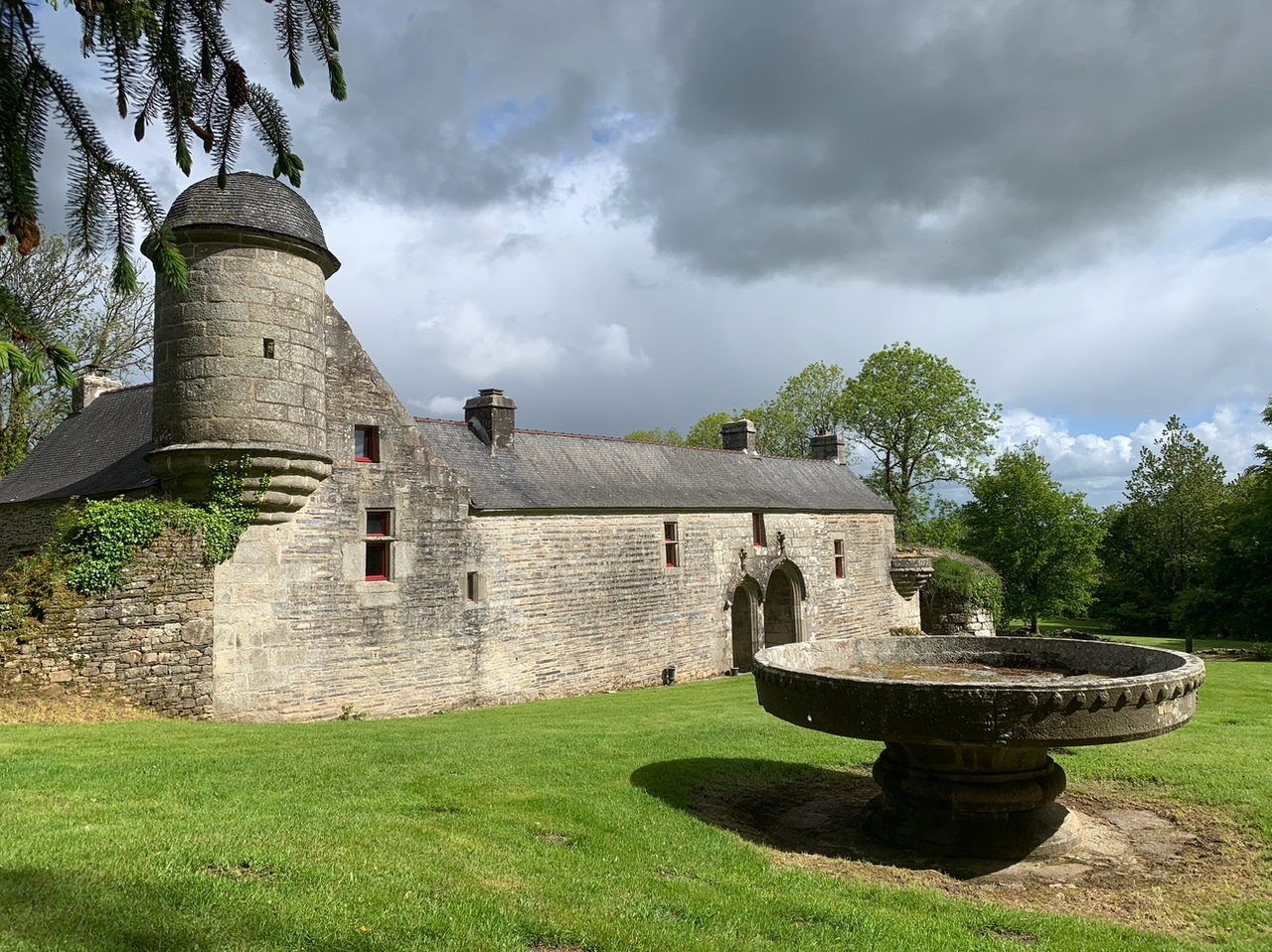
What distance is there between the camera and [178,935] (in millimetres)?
3896

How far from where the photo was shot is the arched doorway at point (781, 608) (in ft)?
85.7

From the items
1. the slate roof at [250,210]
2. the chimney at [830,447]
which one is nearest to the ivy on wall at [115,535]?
the slate roof at [250,210]

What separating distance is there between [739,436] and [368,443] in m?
16.4

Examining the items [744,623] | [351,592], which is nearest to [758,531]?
[744,623]

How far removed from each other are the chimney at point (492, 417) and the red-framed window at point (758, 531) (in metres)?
8.15

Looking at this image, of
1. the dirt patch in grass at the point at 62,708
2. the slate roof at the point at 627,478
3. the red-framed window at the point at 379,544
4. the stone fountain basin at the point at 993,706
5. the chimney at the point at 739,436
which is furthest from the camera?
the chimney at the point at 739,436

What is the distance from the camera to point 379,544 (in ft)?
51.4

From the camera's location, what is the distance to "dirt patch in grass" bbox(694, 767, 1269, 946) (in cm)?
542

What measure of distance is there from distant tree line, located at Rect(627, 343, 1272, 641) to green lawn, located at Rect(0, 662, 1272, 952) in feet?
92.5

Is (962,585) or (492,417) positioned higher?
(492,417)

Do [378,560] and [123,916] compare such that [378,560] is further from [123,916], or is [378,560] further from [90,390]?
[123,916]

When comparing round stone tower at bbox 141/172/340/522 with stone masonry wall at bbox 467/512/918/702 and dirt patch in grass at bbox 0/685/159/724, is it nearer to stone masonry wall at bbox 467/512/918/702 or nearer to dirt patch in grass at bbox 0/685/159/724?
dirt patch in grass at bbox 0/685/159/724

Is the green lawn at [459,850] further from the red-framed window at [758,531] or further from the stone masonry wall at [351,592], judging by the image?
the red-framed window at [758,531]

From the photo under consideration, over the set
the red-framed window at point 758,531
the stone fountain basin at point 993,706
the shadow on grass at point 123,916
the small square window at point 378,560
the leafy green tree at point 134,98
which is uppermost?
the leafy green tree at point 134,98
